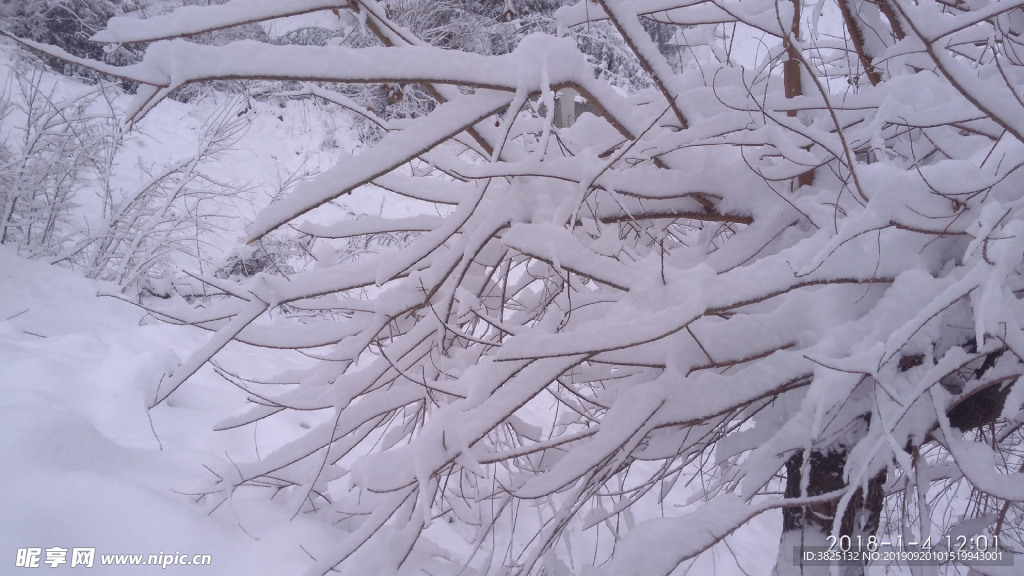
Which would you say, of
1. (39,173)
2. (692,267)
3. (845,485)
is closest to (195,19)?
(692,267)

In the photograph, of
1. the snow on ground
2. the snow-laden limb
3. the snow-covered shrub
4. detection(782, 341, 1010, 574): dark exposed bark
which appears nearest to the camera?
the snow-laden limb

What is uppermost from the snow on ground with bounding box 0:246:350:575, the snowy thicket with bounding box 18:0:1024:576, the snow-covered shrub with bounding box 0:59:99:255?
the snow-covered shrub with bounding box 0:59:99:255

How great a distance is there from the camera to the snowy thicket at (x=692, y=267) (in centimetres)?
89

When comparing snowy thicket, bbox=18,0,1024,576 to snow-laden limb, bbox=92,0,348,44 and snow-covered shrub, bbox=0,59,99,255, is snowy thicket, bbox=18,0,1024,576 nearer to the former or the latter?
snow-laden limb, bbox=92,0,348,44

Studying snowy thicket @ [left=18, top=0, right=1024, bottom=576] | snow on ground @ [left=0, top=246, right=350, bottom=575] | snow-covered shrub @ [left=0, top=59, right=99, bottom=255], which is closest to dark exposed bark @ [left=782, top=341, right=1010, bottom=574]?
snowy thicket @ [left=18, top=0, right=1024, bottom=576]

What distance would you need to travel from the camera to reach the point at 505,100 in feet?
3.25

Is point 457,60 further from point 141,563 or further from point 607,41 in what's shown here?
point 607,41

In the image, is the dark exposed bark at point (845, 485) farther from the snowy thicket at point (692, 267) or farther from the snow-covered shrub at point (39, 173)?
the snow-covered shrub at point (39, 173)

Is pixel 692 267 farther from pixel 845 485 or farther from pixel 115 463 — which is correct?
pixel 115 463

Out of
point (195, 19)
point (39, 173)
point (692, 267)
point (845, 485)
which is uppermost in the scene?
point (39, 173)

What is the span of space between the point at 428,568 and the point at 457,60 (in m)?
1.53

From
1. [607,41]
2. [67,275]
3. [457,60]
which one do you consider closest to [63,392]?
[457,60]

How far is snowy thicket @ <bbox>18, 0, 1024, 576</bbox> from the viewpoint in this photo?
2.92 feet

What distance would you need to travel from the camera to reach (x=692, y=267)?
1.22 meters
